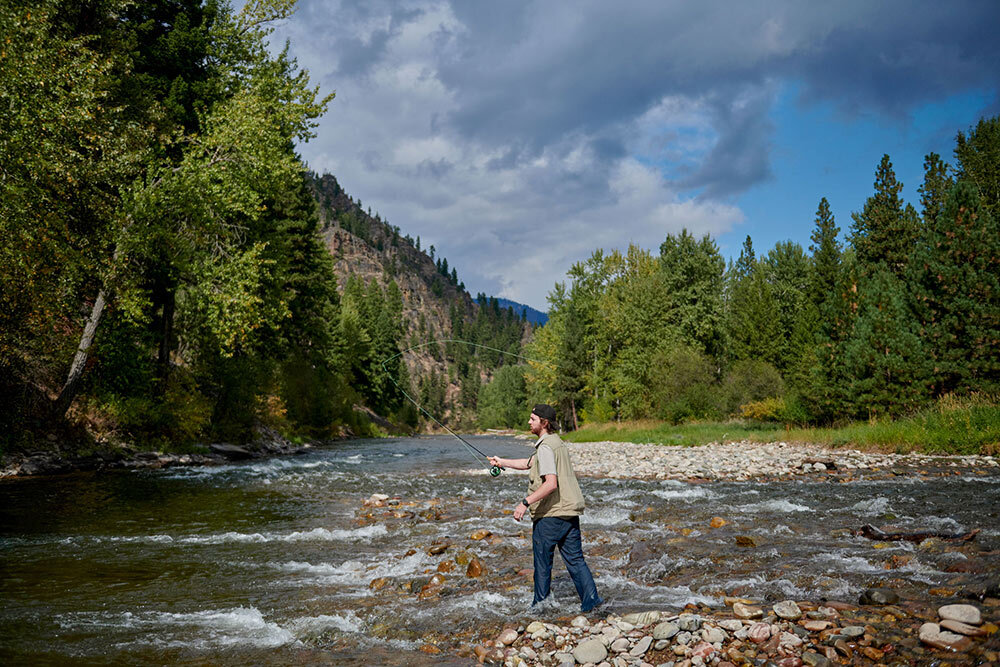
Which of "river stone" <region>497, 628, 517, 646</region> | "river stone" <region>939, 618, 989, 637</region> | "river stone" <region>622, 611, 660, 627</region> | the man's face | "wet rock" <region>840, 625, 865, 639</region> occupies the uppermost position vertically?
the man's face

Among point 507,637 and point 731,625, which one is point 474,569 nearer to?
point 507,637

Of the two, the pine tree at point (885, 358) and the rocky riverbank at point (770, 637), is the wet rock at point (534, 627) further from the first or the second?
the pine tree at point (885, 358)

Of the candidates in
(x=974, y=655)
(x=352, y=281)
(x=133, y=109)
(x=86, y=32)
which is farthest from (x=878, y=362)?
(x=352, y=281)

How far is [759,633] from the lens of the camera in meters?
5.23

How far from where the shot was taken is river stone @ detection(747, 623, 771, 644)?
5.18 m

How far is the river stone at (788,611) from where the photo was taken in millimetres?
5578

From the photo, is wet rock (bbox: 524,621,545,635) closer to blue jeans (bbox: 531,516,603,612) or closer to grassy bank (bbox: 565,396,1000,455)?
blue jeans (bbox: 531,516,603,612)

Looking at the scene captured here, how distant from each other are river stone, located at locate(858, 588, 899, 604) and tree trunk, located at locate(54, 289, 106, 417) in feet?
69.7

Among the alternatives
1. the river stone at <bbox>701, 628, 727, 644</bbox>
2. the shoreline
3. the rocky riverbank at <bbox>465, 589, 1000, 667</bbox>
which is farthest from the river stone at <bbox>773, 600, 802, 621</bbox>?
the shoreline

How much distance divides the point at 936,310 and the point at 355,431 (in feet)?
155

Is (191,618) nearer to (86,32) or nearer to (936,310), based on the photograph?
(86,32)

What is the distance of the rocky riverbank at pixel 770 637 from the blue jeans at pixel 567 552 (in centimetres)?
43

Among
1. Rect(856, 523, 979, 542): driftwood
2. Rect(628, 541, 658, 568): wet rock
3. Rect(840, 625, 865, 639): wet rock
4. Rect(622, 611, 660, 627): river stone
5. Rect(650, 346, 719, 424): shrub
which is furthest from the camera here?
Rect(650, 346, 719, 424): shrub

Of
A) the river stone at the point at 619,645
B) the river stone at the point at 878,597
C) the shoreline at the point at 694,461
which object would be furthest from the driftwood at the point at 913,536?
the shoreline at the point at 694,461
